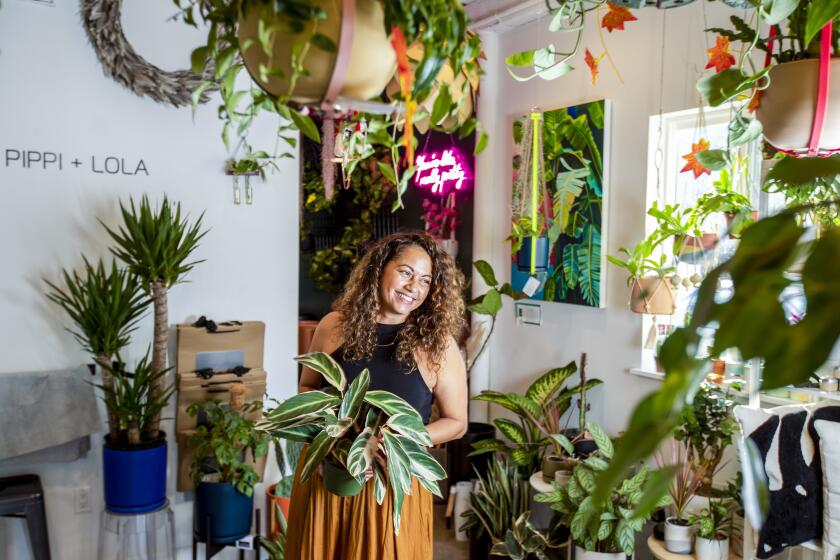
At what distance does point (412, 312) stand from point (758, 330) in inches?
82.6

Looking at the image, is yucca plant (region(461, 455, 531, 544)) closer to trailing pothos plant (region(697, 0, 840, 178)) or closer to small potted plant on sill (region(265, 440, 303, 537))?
small potted plant on sill (region(265, 440, 303, 537))

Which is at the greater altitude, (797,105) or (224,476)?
(797,105)

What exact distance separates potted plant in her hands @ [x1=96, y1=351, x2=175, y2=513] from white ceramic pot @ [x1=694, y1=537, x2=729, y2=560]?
230cm

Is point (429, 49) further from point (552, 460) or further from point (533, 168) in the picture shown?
point (533, 168)

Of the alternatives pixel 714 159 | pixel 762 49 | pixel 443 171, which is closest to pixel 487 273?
pixel 443 171

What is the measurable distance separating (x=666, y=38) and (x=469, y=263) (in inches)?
91.7

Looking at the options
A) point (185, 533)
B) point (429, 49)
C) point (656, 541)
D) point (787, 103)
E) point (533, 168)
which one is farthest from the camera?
point (533, 168)

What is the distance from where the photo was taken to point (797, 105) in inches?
52.9

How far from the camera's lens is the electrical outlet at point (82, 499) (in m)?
3.52

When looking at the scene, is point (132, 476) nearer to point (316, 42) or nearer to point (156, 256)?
point (156, 256)

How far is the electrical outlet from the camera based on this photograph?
3.52m

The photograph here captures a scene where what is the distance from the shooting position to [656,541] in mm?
2988

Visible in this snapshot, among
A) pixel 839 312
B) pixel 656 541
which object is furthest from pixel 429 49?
pixel 656 541

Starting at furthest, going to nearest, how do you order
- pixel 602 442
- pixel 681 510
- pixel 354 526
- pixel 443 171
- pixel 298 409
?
pixel 443 171, pixel 602 442, pixel 681 510, pixel 354 526, pixel 298 409
